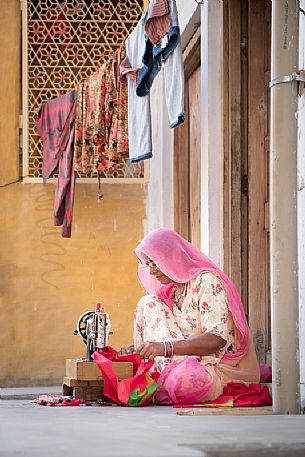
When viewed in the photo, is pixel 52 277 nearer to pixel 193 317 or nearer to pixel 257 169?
pixel 257 169

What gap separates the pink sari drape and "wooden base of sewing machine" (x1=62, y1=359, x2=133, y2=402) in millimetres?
271

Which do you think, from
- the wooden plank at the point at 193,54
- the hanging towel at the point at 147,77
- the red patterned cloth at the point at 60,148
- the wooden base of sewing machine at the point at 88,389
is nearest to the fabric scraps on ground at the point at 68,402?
the wooden base of sewing machine at the point at 88,389

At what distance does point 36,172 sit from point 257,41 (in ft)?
10.6

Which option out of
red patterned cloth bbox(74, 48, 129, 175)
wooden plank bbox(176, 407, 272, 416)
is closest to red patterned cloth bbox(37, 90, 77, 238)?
red patterned cloth bbox(74, 48, 129, 175)

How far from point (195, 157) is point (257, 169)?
5.22 feet

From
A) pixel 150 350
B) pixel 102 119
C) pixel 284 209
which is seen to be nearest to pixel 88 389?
pixel 150 350

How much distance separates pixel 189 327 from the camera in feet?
20.1

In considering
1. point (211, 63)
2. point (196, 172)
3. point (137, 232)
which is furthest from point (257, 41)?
point (137, 232)

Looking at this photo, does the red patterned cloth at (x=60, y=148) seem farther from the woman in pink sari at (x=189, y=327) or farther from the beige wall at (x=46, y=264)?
the woman in pink sari at (x=189, y=327)

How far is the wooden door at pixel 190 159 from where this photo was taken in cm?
842

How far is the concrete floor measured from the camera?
3.60 metres

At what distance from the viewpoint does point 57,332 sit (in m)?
9.68

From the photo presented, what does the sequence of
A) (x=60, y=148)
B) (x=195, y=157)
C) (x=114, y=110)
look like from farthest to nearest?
1. (x=60, y=148)
2. (x=195, y=157)
3. (x=114, y=110)

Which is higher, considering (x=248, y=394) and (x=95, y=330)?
(x=95, y=330)
